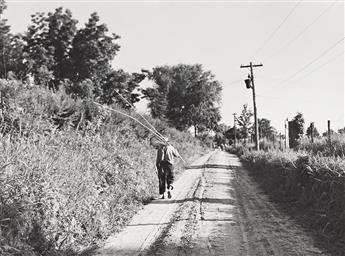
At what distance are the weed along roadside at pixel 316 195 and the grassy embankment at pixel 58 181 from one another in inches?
158

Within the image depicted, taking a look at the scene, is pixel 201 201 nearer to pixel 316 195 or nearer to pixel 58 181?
pixel 316 195

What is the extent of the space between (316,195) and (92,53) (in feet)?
104

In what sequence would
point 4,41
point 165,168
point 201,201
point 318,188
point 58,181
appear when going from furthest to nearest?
point 4,41, point 165,168, point 201,201, point 318,188, point 58,181

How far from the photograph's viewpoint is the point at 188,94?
206 feet

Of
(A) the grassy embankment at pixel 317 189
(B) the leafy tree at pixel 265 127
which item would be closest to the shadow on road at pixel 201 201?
(A) the grassy embankment at pixel 317 189

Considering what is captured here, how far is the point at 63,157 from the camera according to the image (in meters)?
7.59

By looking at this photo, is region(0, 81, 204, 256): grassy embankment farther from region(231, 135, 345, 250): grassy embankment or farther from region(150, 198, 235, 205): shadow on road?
region(231, 135, 345, 250): grassy embankment

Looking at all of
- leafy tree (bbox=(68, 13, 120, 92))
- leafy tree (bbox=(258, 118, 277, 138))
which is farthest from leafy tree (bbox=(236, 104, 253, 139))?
leafy tree (bbox=(68, 13, 120, 92))

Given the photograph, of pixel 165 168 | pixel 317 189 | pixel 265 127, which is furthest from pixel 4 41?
pixel 265 127

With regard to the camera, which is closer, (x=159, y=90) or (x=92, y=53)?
(x=92, y=53)

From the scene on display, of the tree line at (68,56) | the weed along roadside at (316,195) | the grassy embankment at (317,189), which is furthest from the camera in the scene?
the tree line at (68,56)

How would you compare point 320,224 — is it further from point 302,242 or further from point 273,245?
point 273,245

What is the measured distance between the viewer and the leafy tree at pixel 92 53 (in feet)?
118

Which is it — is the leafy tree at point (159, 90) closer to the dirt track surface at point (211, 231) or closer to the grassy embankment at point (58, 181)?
the grassy embankment at point (58, 181)
